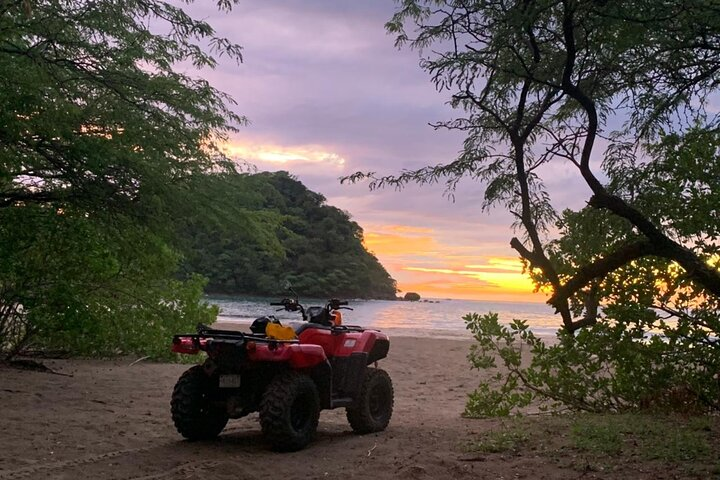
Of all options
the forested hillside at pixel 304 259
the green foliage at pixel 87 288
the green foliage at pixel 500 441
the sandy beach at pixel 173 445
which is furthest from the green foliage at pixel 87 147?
the forested hillside at pixel 304 259

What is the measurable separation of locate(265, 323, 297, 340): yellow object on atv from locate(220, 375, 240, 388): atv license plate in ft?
1.61

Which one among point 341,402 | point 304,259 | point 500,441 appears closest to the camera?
point 500,441

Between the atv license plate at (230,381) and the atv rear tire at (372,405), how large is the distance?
1.37m

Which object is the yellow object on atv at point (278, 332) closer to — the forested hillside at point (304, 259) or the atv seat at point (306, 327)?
the atv seat at point (306, 327)

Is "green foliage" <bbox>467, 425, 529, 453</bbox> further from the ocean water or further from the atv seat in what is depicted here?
the ocean water

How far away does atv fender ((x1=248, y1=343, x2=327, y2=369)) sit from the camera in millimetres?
6152

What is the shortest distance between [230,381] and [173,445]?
0.80 metres

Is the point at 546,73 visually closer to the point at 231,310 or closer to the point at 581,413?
the point at 581,413

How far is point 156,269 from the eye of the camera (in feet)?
40.5

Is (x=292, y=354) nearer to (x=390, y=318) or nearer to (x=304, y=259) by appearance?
(x=390, y=318)

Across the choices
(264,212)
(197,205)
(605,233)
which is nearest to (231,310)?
(264,212)

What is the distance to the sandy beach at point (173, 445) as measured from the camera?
5438mm

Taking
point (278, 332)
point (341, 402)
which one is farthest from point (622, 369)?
point (278, 332)

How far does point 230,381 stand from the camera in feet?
21.0
